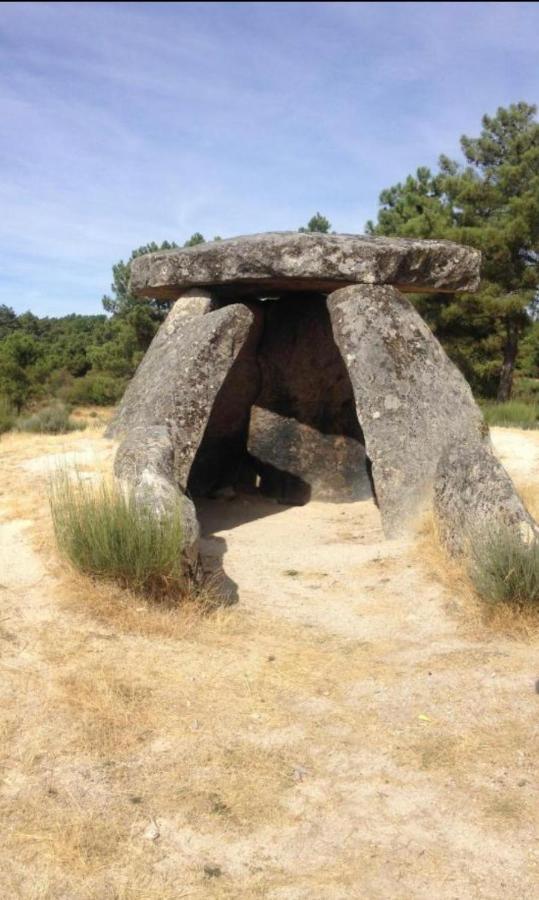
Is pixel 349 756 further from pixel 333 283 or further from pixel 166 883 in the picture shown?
pixel 333 283

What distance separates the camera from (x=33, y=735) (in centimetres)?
363

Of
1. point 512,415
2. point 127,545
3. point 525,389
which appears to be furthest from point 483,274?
point 127,545

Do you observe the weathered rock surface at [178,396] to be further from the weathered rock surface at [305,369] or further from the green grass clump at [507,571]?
the green grass clump at [507,571]

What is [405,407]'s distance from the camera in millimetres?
7152

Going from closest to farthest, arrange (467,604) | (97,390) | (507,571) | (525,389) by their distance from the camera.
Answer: (507,571) < (467,604) < (97,390) < (525,389)

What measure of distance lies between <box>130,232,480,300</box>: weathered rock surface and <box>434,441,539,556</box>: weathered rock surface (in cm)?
203

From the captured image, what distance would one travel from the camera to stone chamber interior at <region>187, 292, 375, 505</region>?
30.0 ft

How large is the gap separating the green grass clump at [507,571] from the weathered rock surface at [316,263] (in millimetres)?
3307

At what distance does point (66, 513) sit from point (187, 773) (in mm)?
2290

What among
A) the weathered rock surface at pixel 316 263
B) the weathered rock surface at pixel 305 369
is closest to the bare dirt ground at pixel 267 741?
the weathered rock surface at pixel 316 263

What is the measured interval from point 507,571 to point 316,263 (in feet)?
12.0

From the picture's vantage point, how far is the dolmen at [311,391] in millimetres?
6195

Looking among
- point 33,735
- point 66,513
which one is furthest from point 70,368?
point 33,735

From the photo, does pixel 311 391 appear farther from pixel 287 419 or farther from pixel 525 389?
pixel 525 389
